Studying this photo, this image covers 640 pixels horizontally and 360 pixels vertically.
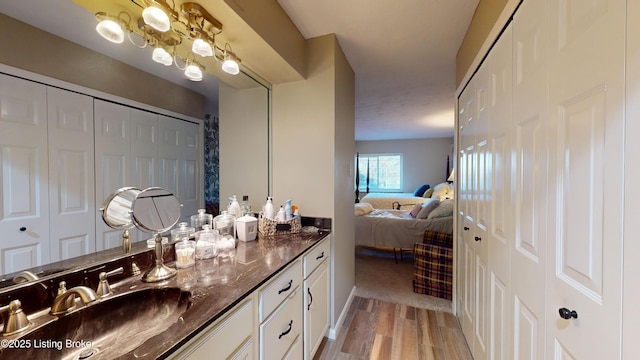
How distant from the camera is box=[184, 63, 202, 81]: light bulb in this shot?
4.58 feet


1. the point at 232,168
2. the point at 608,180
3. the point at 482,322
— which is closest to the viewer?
the point at 608,180

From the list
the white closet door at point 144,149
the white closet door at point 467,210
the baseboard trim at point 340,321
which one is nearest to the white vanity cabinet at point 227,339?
the white closet door at point 144,149

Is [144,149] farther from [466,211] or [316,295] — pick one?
[466,211]

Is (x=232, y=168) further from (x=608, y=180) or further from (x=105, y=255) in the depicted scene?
(x=608, y=180)

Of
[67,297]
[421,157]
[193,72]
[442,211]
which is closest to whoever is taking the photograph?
[67,297]

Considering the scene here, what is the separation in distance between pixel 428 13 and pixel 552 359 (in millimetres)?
1933

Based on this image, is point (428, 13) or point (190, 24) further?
point (428, 13)

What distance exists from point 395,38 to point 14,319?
248 centimetres

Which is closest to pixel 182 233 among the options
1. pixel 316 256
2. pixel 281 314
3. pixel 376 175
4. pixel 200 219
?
pixel 200 219

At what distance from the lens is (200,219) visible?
1460 millimetres

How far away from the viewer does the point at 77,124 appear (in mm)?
918

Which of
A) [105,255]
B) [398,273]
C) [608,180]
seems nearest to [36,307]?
[105,255]

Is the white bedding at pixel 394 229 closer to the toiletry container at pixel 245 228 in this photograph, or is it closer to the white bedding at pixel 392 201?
the white bedding at pixel 392 201

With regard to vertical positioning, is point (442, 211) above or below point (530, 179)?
below
